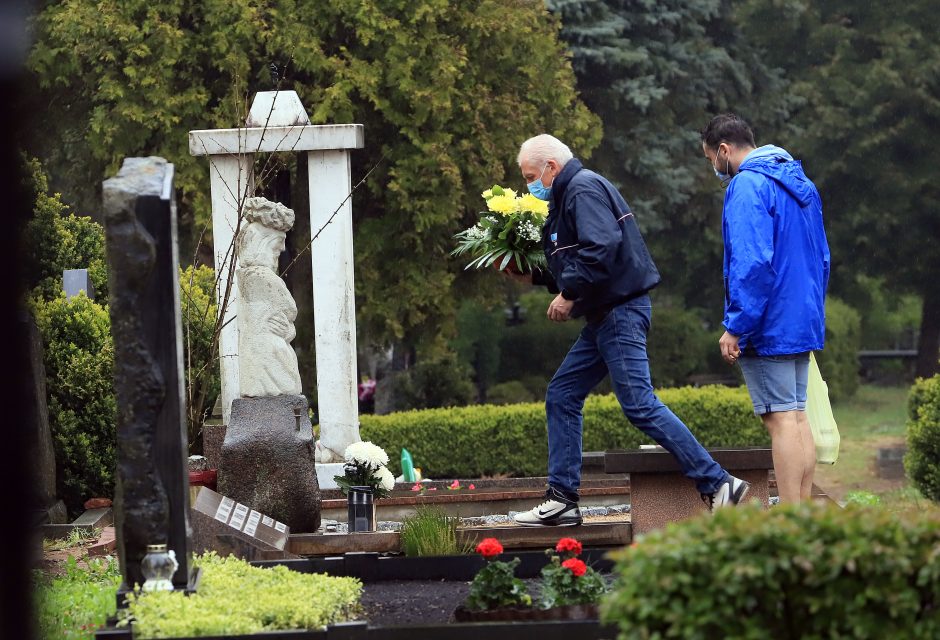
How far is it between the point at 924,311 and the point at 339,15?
15464 millimetres

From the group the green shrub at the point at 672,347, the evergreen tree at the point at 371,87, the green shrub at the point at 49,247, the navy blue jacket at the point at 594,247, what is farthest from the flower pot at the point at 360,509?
the green shrub at the point at 672,347

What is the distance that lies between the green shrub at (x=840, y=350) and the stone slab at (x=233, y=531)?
2052 centimetres

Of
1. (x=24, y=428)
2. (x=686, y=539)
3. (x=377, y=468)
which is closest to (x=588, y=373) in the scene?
(x=377, y=468)

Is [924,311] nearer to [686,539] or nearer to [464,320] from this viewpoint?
[464,320]

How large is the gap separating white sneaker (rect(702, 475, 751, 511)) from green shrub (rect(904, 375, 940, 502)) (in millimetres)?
7518

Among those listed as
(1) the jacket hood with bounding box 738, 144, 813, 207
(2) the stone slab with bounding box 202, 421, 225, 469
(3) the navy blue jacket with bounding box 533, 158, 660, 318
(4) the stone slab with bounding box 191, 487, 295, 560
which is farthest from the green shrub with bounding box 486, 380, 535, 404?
(1) the jacket hood with bounding box 738, 144, 813, 207

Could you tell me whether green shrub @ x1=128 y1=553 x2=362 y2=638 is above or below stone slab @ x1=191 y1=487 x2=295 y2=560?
below

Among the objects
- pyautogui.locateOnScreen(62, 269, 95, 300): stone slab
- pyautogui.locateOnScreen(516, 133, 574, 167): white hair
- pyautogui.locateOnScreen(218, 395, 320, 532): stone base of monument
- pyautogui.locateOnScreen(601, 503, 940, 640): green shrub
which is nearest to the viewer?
pyautogui.locateOnScreen(601, 503, 940, 640): green shrub

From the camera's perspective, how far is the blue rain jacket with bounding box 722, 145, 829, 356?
6.36m

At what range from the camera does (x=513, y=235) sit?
Answer: 25.0ft

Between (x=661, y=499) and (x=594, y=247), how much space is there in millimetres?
1499

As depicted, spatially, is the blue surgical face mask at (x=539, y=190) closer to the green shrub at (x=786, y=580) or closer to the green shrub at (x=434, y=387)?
the green shrub at (x=786, y=580)

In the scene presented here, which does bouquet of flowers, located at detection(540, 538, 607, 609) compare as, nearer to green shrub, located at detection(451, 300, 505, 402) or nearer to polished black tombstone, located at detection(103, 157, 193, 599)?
polished black tombstone, located at detection(103, 157, 193, 599)

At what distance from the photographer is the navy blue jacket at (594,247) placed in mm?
6520
